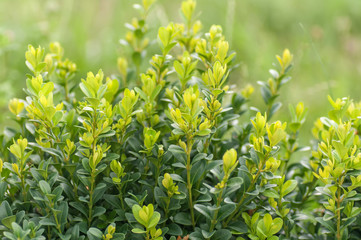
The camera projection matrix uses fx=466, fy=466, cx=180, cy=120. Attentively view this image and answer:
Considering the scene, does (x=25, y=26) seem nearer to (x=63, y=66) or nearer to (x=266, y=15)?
(x=266, y=15)

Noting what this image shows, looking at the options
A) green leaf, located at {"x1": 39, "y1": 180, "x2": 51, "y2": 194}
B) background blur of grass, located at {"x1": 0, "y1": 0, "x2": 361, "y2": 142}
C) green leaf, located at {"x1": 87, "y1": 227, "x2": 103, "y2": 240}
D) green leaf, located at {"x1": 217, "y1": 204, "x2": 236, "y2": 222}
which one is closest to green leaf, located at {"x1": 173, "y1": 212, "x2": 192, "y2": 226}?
green leaf, located at {"x1": 217, "y1": 204, "x2": 236, "y2": 222}

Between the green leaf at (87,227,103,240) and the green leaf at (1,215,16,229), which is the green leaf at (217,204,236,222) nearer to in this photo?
the green leaf at (87,227,103,240)

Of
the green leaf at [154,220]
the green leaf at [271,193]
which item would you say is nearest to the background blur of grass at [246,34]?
the green leaf at [271,193]

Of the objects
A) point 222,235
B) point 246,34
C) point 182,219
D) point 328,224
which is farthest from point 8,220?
point 246,34

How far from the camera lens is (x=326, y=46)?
16.5ft

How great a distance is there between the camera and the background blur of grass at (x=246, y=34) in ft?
13.4

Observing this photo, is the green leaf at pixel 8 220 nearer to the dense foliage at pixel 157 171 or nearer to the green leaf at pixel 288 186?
the dense foliage at pixel 157 171

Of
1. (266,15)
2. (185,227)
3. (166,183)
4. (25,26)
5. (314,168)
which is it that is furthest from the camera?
(266,15)

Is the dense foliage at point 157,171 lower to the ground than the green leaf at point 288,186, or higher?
higher


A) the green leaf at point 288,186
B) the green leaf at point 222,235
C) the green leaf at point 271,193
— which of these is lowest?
the green leaf at point 222,235

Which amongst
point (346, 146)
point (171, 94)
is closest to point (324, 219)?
point (346, 146)

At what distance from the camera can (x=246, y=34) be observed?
4812mm

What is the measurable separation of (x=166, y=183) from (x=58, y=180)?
364 mm

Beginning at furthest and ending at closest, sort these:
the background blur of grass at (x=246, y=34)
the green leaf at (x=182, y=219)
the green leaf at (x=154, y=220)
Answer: the background blur of grass at (x=246, y=34), the green leaf at (x=182, y=219), the green leaf at (x=154, y=220)
